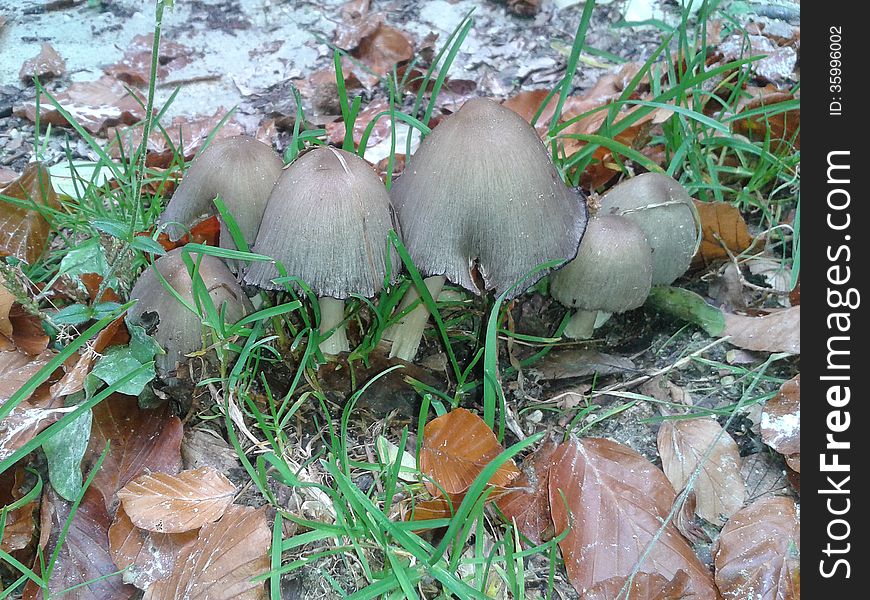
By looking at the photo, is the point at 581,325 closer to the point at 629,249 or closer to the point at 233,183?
the point at 629,249

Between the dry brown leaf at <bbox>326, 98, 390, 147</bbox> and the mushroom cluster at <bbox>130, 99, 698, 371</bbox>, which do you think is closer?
the mushroom cluster at <bbox>130, 99, 698, 371</bbox>

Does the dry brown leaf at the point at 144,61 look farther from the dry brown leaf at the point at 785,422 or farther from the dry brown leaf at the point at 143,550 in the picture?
the dry brown leaf at the point at 785,422

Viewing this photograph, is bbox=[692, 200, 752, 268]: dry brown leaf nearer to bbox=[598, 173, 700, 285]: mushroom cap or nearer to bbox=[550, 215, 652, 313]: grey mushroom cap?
bbox=[598, 173, 700, 285]: mushroom cap

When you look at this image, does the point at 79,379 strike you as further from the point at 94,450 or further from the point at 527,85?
the point at 527,85

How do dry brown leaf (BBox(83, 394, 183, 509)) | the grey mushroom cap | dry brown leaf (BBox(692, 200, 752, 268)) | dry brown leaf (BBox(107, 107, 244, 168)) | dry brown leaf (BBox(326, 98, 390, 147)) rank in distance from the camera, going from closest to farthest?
dry brown leaf (BBox(83, 394, 183, 509)) < the grey mushroom cap < dry brown leaf (BBox(692, 200, 752, 268)) < dry brown leaf (BBox(107, 107, 244, 168)) < dry brown leaf (BBox(326, 98, 390, 147))

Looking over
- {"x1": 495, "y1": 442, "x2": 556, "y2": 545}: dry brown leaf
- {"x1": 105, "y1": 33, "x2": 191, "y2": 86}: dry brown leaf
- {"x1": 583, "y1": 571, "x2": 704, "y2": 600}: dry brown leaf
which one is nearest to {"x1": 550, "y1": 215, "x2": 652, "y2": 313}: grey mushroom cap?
{"x1": 495, "y1": 442, "x2": 556, "y2": 545}: dry brown leaf

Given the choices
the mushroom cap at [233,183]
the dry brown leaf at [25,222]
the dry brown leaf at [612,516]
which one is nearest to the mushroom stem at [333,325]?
the mushroom cap at [233,183]
